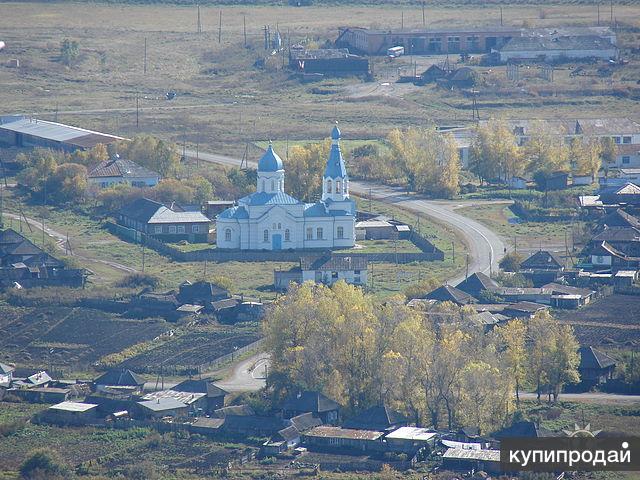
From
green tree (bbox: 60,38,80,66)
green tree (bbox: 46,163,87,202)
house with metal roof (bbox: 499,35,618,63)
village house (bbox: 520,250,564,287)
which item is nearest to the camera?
village house (bbox: 520,250,564,287)

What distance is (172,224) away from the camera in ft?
228

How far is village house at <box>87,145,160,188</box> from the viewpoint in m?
77.3

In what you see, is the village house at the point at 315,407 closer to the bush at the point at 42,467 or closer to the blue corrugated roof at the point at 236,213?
the bush at the point at 42,467

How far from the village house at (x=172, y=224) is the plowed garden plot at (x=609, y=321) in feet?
50.9

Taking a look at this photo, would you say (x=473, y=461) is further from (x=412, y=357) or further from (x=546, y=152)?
(x=546, y=152)

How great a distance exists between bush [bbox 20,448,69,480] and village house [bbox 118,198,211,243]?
25218mm

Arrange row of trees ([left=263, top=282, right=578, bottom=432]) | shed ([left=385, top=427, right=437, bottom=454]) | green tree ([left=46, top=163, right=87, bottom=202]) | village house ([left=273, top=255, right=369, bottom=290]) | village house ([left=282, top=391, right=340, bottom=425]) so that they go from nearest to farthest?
1. shed ([left=385, top=427, right=437, bottom=454])
2. row of trees ([left=263, top=282, right=578, bottom=432])
3. village house ([left=282, top=391, right=340, bottom=425])
4. village house ([left=273, top=255, right=369, bottom=290])
5. green tree ([left=46, top=163, right=87, bottom=202])

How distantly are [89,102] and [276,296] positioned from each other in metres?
43.5

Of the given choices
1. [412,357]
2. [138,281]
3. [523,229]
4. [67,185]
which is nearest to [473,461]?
[412,357]

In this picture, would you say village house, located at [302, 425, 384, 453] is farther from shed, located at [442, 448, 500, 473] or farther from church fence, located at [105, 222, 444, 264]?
church fence, located at [105, 222, 444, 264]

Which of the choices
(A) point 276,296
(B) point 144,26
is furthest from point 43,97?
(A) point 276,296

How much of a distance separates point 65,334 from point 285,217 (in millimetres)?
12862

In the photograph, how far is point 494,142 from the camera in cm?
7994

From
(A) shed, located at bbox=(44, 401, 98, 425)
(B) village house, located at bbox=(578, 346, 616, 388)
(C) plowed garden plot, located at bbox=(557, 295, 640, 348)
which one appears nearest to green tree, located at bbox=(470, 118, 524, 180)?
(C) plowed garden plot, located at bbox=(557, 295, 640, 348)
